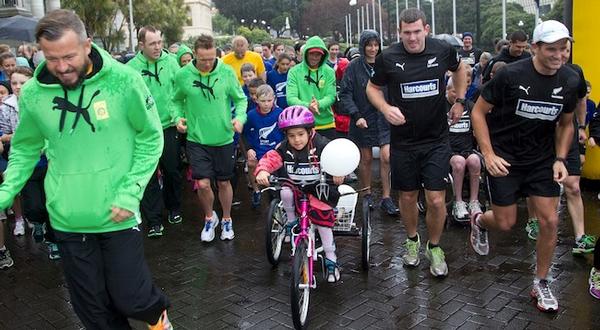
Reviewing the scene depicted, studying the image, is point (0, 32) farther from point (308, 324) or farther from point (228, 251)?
point (308, 324)

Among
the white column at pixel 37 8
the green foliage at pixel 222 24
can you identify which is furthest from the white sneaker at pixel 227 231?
the green foliage at pixel 222 24

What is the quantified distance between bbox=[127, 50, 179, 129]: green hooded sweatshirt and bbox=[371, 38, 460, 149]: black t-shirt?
286cm

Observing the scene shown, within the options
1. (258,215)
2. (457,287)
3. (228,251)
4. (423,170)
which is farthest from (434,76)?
(258,215)

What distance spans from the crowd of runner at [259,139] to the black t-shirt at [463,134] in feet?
0.06

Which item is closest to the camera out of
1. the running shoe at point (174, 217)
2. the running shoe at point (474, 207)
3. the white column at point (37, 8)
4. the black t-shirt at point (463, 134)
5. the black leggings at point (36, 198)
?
the black leggings at point (36, 198)

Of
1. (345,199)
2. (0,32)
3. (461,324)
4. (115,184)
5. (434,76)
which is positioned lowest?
(461,324)

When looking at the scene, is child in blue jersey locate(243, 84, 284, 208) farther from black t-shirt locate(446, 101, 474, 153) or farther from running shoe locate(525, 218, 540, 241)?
running shoe locate(525, 218, 540, 241)

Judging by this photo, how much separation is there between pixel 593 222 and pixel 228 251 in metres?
4.06

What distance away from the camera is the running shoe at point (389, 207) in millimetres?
7427

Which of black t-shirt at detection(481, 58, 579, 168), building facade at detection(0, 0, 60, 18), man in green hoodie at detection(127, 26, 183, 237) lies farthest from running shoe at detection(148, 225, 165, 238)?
building facade at detection(0, 0, 60, 18)

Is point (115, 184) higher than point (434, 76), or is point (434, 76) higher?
point (434, 76)

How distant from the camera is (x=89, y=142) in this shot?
3.19 meters

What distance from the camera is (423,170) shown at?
17.2ft

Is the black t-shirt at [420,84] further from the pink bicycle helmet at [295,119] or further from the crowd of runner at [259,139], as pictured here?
the pink bicycle helmet at [295,119]
